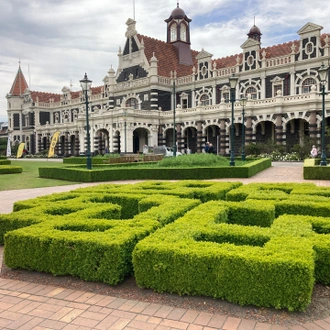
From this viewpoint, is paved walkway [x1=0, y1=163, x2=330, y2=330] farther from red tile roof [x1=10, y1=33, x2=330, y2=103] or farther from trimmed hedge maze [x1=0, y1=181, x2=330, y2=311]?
red tile roof [x1=10, y1=33, x2=330, y2=103]

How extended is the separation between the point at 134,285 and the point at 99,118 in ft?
149

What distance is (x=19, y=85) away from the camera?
277 ft

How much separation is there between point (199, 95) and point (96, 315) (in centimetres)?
4746

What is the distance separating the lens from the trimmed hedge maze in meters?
4.59

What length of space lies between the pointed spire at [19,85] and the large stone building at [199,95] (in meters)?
26.1

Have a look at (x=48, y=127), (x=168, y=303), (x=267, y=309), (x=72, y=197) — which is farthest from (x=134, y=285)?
(x=48, y=127)

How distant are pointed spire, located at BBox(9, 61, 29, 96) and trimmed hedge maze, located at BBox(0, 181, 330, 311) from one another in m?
83.7

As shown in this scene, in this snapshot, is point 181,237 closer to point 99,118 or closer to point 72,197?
point 72,197

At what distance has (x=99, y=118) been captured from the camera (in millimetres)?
49250

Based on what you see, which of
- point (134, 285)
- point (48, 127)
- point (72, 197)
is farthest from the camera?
point (48, 127)

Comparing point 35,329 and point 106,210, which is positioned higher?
point 106,210

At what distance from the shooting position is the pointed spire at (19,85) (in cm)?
8319

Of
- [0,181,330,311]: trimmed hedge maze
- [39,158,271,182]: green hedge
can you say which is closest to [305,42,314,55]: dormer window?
[39,158,271,182]: green hedge

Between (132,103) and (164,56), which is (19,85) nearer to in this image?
(132,103)
